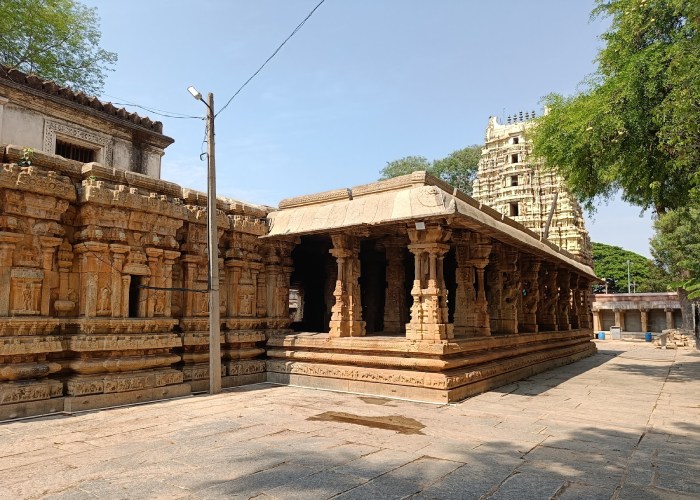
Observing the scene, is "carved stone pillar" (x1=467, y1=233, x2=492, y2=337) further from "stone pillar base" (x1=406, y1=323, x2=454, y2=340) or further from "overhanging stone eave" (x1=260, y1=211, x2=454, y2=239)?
"overhanging stone eave" (x1=260, y1=211, x2=454, y2=239)

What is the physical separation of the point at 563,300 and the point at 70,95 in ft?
51.7

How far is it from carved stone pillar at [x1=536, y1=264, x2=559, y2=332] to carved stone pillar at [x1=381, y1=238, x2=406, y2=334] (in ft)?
18.7

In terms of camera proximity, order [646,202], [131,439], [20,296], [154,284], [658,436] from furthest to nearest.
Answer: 1. [646,202]
2. [154,284]
3. [20,296]
4. [658,436]
5. [131,439]

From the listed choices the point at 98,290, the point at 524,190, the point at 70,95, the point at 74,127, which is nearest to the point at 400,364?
the point at 98,290

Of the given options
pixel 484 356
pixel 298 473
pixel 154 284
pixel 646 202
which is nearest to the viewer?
pixel 298 473

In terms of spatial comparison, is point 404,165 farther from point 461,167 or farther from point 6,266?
point 6,266

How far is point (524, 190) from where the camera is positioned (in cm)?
3544

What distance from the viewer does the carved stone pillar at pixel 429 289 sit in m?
7.94

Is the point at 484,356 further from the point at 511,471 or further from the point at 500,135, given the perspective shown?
the point at 500,135

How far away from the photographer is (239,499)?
11.5 feet

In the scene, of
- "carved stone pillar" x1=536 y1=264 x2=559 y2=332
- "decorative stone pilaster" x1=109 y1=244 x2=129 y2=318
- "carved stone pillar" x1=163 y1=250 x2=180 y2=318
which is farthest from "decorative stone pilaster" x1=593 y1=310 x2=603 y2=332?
"decorative stone pilaster" x1=109 y1=244 x2=129 y2=318

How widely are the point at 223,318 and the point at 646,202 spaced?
10.6 meters

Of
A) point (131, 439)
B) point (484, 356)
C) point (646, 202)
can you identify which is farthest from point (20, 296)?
point (646, 202)

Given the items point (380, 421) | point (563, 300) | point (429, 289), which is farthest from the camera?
point (563, 300)
